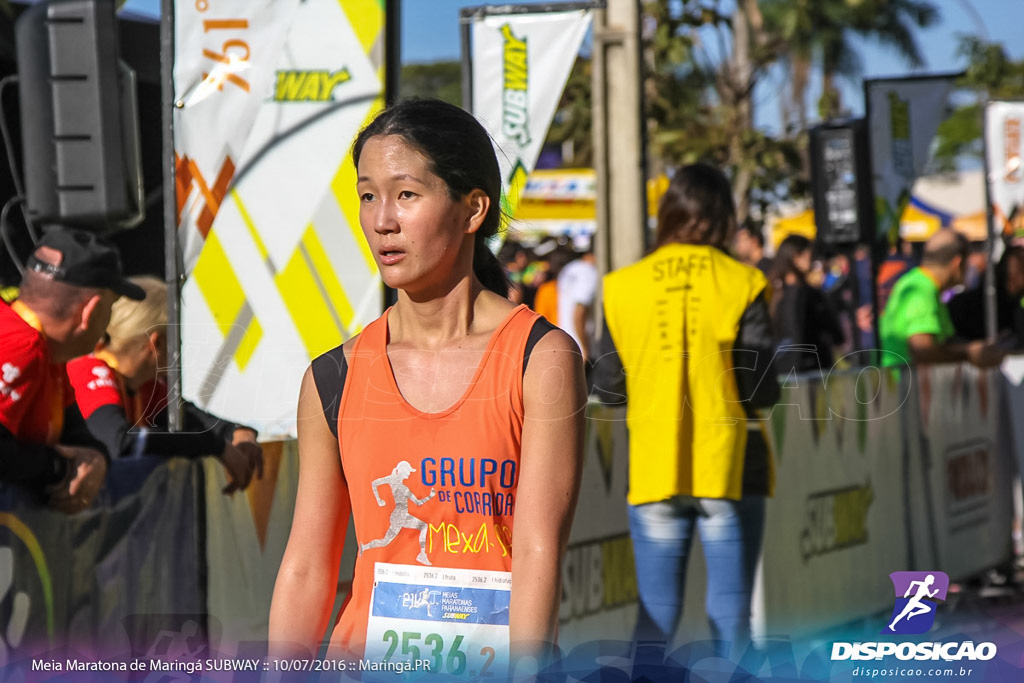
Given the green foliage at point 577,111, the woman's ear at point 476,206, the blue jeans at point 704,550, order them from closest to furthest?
the woman's ear at point 476,206
the blue jeans at point 704,550
the green foliage at point 577,111

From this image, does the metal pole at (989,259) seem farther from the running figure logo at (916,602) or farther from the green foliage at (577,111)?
the running figure logo at (916,602)

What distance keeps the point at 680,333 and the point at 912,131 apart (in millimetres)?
3921

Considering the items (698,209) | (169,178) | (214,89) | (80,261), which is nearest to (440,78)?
(698,209)

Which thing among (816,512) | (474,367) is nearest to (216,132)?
(474,367)

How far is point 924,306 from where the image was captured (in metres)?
6.32

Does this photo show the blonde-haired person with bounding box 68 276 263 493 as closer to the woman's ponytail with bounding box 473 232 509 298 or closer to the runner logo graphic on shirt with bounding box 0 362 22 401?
the runner logo graphic on shirt with bounding box 0 362 22 401

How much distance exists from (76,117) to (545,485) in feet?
5.65

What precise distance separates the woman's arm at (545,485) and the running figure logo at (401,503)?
140 millimetres

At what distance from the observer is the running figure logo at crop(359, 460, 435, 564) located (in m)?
1.97

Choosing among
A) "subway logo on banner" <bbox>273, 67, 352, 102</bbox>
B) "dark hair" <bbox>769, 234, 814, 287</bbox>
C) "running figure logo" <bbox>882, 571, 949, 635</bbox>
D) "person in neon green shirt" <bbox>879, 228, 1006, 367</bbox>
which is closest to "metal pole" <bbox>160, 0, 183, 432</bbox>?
"subway logo on banner" <bbox>273, 67, 352, 102</bbox>

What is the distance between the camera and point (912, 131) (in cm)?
733

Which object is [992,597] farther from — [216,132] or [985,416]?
[216,132]

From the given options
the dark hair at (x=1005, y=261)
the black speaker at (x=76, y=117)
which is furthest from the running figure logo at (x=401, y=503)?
the dark hair at (x=1005, y=261)

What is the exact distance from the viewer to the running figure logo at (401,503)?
197 centimetres
